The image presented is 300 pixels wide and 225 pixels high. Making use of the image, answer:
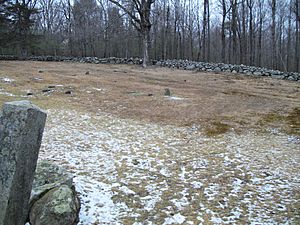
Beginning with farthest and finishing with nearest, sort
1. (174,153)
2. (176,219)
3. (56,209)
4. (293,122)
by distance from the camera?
(293,122), (174,153), (176,219), (56,209)

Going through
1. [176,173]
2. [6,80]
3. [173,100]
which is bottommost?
→ [176,173]

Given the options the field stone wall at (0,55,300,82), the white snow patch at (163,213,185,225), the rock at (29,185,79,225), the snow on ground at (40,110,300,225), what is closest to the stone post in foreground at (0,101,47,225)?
the rock at (29,185,79,225)

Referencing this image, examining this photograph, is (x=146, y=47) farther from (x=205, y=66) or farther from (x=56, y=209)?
(x=56, y=209)

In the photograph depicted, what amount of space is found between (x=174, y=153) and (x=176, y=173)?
111cm

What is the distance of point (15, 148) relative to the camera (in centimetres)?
316

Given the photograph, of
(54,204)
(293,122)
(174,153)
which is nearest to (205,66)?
(293,122)

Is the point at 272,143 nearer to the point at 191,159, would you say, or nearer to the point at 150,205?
the point at 191,159

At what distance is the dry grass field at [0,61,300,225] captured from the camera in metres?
4.25

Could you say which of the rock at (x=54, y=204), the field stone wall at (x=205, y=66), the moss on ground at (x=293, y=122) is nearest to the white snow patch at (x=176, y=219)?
the rock at (x=54, y=204)

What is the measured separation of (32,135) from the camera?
3252 millimetres

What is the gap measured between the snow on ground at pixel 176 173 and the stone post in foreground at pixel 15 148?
1040 mm

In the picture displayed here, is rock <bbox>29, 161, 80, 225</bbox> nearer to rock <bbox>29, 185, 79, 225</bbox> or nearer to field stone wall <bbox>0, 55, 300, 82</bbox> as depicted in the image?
rock <bbox>29, 185, 79, 225</bbox>

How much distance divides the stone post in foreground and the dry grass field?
3.52 feet

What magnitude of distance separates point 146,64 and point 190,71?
417 centimetres
